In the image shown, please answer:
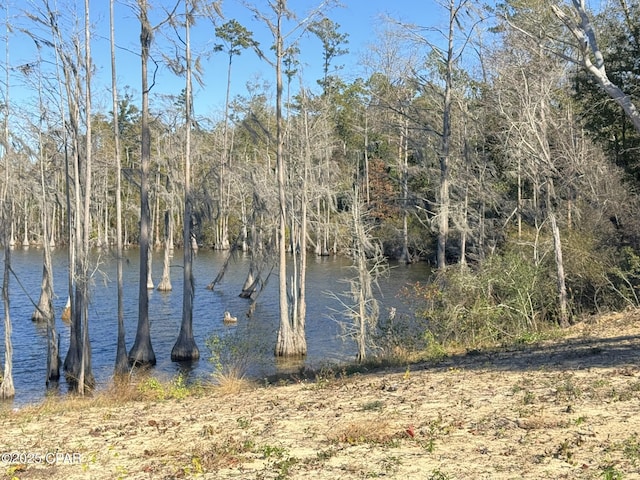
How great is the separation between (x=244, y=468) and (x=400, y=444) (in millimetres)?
1498

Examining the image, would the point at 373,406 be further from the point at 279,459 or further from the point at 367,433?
the point at 279,459

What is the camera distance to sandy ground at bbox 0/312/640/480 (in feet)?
18.0

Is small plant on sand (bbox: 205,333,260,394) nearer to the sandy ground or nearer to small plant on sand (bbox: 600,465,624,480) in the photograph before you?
the sandy ground

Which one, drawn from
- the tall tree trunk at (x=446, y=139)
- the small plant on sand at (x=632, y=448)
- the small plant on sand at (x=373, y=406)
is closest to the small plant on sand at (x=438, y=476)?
the small plant on sand at (x=632, y=448)

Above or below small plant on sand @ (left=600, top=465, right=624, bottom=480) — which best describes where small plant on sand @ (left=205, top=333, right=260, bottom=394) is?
below

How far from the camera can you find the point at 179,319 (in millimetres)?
25938

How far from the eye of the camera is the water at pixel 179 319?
17797 millimetres

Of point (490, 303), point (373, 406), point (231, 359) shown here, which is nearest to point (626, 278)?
point (490, 303)

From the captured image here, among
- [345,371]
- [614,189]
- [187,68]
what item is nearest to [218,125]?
[187,68]

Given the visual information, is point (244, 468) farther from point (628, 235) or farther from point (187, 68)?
point (187, 68)

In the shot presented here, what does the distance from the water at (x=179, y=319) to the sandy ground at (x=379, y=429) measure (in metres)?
6.55

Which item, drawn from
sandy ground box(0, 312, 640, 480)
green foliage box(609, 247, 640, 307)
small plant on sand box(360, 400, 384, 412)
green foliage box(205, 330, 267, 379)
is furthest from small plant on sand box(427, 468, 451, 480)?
green foliage box(609, 247, 640, 307)

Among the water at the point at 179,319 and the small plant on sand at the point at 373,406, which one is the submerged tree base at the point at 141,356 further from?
the small plant on sand at the point at 373,406

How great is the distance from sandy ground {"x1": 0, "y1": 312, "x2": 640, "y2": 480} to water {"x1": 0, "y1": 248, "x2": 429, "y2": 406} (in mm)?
6549
